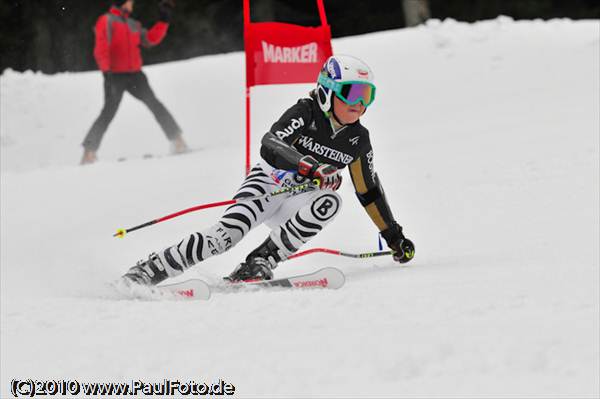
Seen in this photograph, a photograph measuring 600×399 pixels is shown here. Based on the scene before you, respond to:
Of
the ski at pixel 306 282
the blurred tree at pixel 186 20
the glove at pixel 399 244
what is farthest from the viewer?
the blurred tree at pixel 186 20

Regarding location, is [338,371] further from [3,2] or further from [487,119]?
[3,2]

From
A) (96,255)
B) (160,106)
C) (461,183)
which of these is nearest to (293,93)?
(160,106)

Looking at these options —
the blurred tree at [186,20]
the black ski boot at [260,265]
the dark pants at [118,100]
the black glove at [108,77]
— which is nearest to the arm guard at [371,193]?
the black ski boot at [260,265]

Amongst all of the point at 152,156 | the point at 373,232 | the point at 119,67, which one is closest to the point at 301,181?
the point at 373,232

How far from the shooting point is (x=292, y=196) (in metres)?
5.03

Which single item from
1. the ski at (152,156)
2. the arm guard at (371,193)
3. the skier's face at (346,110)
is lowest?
the ski at (152,156)

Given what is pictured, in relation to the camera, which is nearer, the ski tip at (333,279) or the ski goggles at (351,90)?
the ski tip at (333,279)

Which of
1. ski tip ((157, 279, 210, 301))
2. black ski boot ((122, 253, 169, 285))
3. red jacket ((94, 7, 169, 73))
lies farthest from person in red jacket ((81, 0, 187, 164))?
ski tip ((157, 279, 210, 301))

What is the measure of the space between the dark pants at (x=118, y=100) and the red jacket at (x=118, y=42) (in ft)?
0.32

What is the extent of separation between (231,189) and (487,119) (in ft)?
11.2

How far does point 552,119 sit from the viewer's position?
9.77m

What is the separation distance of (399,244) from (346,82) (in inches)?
39.0

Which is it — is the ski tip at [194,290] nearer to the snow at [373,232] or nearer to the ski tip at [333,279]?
the snow at [373,232]

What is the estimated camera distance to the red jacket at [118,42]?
391 inches
